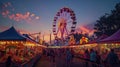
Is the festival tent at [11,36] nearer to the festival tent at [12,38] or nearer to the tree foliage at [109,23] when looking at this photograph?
the festival tent at [12,38]

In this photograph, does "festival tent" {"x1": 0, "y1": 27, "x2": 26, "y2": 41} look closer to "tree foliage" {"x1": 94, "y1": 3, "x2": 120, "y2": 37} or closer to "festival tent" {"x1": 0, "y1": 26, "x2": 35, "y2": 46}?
"festival tent" {"x1": 0, "y1": 26, "x2": 35, "y2": 46}

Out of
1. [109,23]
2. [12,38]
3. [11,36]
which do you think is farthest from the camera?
[109,23]

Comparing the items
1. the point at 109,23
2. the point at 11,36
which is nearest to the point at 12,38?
the point at 11,36

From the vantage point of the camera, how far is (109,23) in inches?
2388

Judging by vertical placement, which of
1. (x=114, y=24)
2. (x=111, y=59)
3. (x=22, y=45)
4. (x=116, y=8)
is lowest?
(x=111, y=59)

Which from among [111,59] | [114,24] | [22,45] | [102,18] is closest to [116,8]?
[114,24]

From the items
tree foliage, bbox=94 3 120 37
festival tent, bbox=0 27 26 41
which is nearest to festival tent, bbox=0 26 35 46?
festival tent, bbox=0 27 26 41

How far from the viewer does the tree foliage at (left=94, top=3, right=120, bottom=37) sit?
55.8m

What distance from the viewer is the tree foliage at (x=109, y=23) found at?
55797 mm

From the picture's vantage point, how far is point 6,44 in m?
24.3

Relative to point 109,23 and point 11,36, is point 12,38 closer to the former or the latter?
point 11,36

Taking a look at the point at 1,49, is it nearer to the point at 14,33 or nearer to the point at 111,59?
the point at 14,33

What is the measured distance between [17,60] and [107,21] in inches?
1741

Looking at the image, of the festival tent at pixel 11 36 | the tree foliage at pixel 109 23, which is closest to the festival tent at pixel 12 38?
the festival tent at pixel 11 36
